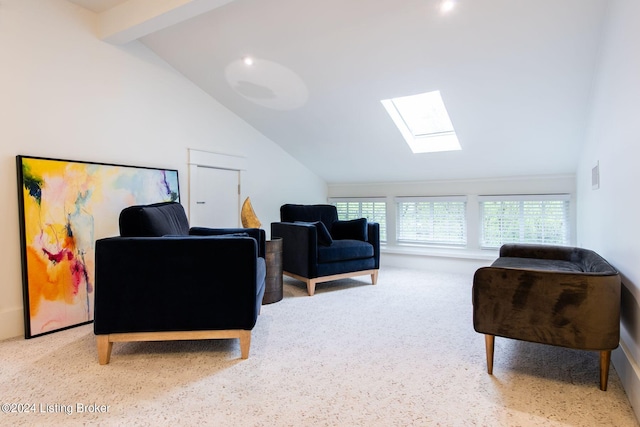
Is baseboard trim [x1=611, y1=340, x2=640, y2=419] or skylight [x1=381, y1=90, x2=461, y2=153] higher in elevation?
skylight [x1=381, y1=90, x2=461, y2=153]

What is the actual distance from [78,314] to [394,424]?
248 centimetres

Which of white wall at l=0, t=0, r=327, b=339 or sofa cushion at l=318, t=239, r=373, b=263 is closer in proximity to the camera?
white wall at l=0, t=0, r=327, b=339

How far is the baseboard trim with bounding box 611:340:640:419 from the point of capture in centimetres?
145

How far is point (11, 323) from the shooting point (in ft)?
7.73

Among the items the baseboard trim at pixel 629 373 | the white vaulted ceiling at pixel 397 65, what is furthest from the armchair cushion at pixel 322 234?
the baseboard trim at pixel 629 373

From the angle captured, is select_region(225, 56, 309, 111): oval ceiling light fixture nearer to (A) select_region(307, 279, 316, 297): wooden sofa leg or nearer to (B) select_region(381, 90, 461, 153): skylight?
(B) select_region(381, 90, 461, 153): skylight

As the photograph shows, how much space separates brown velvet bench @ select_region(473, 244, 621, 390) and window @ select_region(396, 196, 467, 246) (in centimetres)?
267

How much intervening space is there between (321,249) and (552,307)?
2.15 metres

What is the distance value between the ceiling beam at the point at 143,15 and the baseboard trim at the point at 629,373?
2932 millimetres

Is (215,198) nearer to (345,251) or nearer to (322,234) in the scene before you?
(322,234)

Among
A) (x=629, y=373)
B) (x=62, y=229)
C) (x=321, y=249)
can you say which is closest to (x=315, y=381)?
(x=629, y=373)

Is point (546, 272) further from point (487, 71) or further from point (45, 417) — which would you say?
point (45, 417)

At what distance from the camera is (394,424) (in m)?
1.39

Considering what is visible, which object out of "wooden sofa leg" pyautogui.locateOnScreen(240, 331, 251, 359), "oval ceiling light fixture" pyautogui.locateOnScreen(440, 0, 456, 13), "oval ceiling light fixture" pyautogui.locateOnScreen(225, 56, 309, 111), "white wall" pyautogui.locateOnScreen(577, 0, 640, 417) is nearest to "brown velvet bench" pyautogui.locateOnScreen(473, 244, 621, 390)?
"white wall" pyautogui.locateOnScreen(577, 0, 640, 417)
